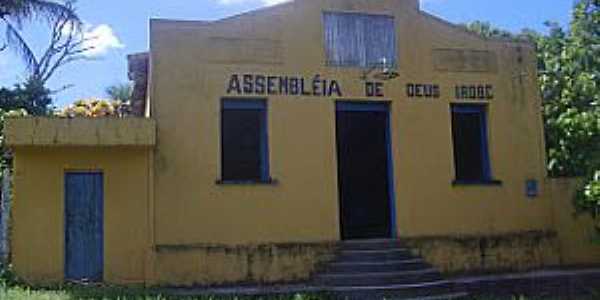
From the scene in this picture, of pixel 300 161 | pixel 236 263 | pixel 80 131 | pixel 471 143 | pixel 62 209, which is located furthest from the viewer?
pixel 471 143

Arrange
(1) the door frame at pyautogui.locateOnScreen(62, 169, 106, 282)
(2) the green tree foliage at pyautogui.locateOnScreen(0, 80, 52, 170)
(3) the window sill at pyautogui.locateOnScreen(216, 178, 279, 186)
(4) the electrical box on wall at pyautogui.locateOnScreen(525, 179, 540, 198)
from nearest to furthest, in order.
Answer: (1) the door frame at pyautogui.locateOnScreen(62, 169, 106, 282) → (3) the window sill at pyautogui.locateOnScreen(216, 178, 279, 186) → (4) the electrical box on wall at pyautogui.locateOnScreen(525, 179, 540, 198) → (2) the green tree foliage at pyautogui.locateOnScreen(0, 80, 52, 170)

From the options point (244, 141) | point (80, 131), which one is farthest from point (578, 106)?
point (80, 131)

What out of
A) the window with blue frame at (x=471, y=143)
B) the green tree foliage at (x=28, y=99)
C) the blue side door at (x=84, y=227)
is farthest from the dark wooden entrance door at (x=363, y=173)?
the green tree foliage at (x=28, y=99)

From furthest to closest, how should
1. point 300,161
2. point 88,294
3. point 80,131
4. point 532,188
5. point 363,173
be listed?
point 363,173
point 532,188
point 300,161
point 80,131
point 88,294

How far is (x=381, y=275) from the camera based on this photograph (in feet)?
42.0

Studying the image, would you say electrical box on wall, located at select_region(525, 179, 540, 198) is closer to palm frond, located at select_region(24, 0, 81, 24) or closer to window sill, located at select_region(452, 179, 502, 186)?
window sill, located at select_region(452, 179, 502, 186)

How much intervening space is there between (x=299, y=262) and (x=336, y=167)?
1.97 metres

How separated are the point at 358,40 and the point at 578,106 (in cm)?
549

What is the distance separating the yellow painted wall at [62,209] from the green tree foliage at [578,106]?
26.5 feet

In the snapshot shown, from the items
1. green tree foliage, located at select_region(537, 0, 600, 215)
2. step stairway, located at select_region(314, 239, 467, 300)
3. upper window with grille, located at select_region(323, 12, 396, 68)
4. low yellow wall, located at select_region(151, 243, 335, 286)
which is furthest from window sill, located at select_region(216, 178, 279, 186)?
green tree foliage, located at select_region(537, 0, 600, 215)

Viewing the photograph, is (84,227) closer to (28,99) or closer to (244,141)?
(244,141)

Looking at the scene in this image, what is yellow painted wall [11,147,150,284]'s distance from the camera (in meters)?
12.6

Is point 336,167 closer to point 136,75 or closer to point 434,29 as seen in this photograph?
point 434,29

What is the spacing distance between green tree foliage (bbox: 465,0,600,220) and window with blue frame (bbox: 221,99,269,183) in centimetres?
600
